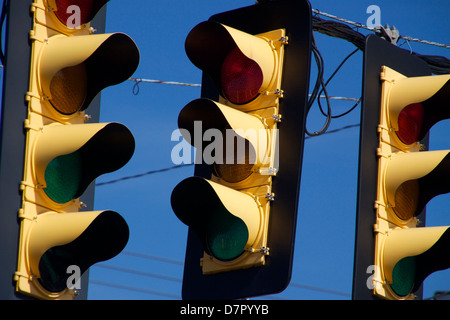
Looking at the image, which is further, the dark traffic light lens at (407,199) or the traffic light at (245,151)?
the dark traffic light lens at (407,199)

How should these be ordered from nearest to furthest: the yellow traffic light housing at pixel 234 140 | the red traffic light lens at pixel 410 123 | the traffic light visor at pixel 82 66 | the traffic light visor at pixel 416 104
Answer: the traffic light visor at pixel 82 66 → the yellow traffic light housing at pixel 234 140 → the traffic light visor at pixel 416 104 → the red traffic light lens at pixel 410 123

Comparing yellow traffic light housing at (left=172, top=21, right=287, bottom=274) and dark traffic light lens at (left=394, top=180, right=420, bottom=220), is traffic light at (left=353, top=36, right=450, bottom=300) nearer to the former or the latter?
dark traffic light lens at (left=394, top=180, right=420, bottom=220)

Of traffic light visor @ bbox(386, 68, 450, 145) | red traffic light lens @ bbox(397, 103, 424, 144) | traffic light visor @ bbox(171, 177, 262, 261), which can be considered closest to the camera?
traffic light visor @ bbox(171, 177, 262, 261)

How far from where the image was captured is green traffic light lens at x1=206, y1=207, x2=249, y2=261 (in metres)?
7.07

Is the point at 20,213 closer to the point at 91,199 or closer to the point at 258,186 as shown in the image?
the point at 91,199

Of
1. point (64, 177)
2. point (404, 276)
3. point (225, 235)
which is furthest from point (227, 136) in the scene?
point (404, 276)

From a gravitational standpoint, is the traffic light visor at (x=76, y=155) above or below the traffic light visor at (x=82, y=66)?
below

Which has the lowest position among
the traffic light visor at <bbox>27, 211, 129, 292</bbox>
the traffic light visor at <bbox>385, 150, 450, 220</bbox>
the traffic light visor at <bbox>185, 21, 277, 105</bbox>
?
the traffic light visor at <bbox>27, 211, 129, 292</bbox>

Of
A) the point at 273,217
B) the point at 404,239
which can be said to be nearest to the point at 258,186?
the point at 273,217

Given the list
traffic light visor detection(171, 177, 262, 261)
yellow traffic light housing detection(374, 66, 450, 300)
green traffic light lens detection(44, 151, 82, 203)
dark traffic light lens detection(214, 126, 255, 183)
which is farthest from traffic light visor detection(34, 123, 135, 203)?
yellow traffic light housing detection(374, 66, 450, 300)

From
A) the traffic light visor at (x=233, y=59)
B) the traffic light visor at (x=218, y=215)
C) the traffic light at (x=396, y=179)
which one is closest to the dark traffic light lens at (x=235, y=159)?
the traffic light visor at (x=218, y=215)

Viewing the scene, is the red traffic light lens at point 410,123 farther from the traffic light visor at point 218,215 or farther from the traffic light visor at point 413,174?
the traffic light visor at point 218,215

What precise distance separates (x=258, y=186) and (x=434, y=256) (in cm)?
120

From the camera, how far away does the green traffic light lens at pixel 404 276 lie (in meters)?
7.22
